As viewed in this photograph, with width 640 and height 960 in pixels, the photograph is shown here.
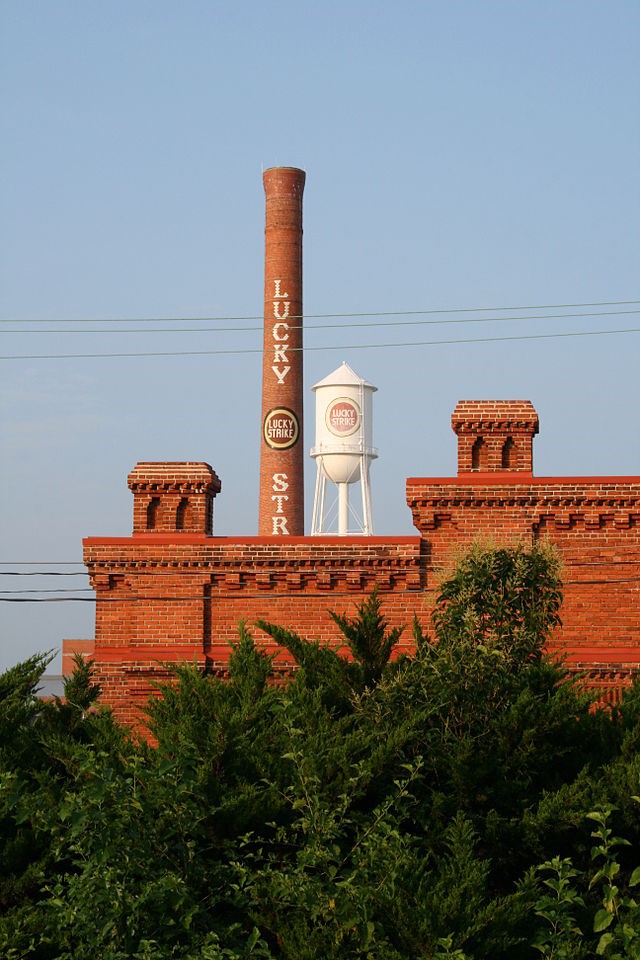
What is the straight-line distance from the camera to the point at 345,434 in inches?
1721

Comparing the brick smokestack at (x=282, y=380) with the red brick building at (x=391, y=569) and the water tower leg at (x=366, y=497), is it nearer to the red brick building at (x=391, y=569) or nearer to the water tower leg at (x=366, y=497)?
the water tower leg at (x=366, y=497)

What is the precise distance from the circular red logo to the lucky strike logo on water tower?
11.5 feet

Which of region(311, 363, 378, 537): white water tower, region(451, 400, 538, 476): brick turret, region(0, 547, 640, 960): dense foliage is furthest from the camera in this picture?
region(311, 363, 378, 537): white water tower

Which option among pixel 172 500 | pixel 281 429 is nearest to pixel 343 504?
pixel 281 429

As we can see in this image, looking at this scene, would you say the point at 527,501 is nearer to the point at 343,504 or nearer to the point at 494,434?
the point at 494,434

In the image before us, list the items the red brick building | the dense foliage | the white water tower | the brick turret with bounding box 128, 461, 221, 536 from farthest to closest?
the white water tower < the brick turret with bounding box 128, 461, 221, 536 < the red brick building < the dense foliage

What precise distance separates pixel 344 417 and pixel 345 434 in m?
0.55

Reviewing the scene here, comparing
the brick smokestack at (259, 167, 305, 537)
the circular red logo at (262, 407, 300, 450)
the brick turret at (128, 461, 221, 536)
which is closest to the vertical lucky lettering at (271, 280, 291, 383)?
the brick smokestack at (259, 167, 305, 537)

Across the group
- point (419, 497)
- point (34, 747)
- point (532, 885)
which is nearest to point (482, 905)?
point (532, 885)

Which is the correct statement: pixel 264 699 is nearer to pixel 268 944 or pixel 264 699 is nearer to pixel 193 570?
pixel 268 944

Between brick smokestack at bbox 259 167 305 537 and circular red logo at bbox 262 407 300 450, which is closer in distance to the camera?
brick smokestack at bbox 259 167 305 537

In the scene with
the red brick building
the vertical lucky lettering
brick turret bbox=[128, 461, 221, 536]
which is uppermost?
the vertical lucky lettering

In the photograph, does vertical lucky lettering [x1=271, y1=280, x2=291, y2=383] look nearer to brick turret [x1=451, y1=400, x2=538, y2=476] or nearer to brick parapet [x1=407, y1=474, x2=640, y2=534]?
brick turret [x1=451, y1=400, x2=538, y2=476]

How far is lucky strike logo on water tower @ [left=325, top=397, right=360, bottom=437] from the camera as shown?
43688mm
